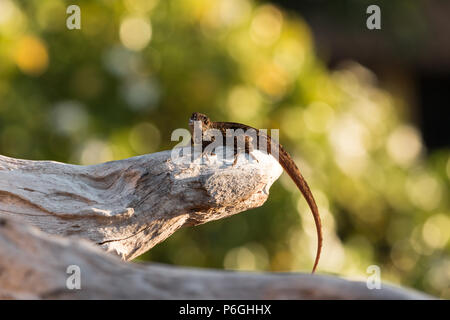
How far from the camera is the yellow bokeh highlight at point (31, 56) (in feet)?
17.0

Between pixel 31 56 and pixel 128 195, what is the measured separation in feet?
9.44

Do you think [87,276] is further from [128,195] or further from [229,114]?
[229,114]

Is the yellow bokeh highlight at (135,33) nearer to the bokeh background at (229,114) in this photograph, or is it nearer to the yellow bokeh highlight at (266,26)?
the bokeh background at (229,114)

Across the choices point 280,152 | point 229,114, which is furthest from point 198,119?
point 229,114

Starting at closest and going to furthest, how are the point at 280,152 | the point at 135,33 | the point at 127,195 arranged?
the point at 127,195
the point at 280,152
the point at 135,33

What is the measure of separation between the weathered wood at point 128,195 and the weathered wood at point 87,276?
772 mm

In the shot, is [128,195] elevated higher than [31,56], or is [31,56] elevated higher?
[31,56]

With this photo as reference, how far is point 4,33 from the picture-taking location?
199 inches

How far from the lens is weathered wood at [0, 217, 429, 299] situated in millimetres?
1933

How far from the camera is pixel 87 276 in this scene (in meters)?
1.94

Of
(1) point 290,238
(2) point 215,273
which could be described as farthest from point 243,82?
(2) point 215,273

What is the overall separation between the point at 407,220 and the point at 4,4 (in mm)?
4225

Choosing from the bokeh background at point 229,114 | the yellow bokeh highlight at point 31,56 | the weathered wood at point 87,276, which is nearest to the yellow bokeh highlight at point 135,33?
the bokeh background at point 229,114

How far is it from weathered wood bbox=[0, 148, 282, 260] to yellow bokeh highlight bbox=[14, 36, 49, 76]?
8.04 feet
